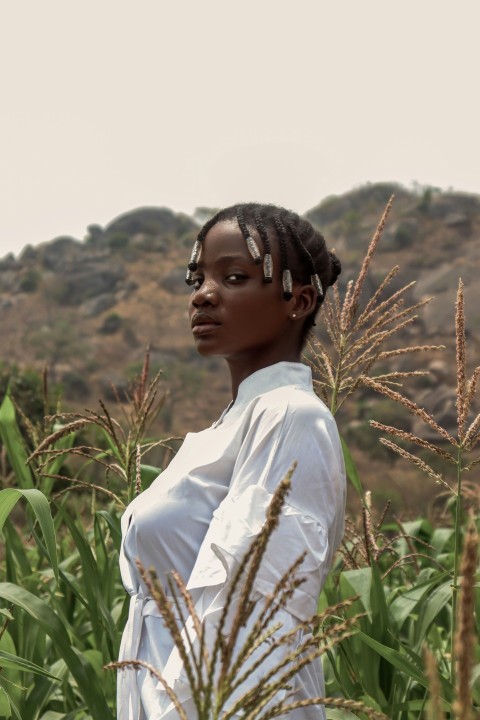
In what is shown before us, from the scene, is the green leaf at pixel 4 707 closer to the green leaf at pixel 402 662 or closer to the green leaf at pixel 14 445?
the green leaf at pixel 14 445

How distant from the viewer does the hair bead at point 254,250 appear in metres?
1.80

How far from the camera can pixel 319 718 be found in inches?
61.1

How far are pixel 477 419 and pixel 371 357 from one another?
0.39 metres

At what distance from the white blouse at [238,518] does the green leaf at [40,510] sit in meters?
0.15

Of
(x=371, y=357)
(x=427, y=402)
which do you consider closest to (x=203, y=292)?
(x=371, y=357)

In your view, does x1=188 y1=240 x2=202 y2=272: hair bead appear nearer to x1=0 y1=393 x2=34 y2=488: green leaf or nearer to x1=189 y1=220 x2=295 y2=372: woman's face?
x1=189 y1=220 x2=295 y2=372: woman's face

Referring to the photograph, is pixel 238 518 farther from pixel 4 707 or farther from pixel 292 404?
pixel 4 707

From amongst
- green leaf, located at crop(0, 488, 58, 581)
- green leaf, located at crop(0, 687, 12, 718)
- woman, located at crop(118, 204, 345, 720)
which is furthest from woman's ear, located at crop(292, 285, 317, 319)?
green leaf, located at crop(0, 687, 12, 718)

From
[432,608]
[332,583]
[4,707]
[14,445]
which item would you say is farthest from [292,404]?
[14,445]

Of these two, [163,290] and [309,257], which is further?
[163,290]

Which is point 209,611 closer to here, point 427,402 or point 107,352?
point 427,402

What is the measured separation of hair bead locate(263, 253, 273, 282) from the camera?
70.8 inches

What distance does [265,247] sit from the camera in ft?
6.04

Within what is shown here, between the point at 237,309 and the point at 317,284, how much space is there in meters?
0.22
